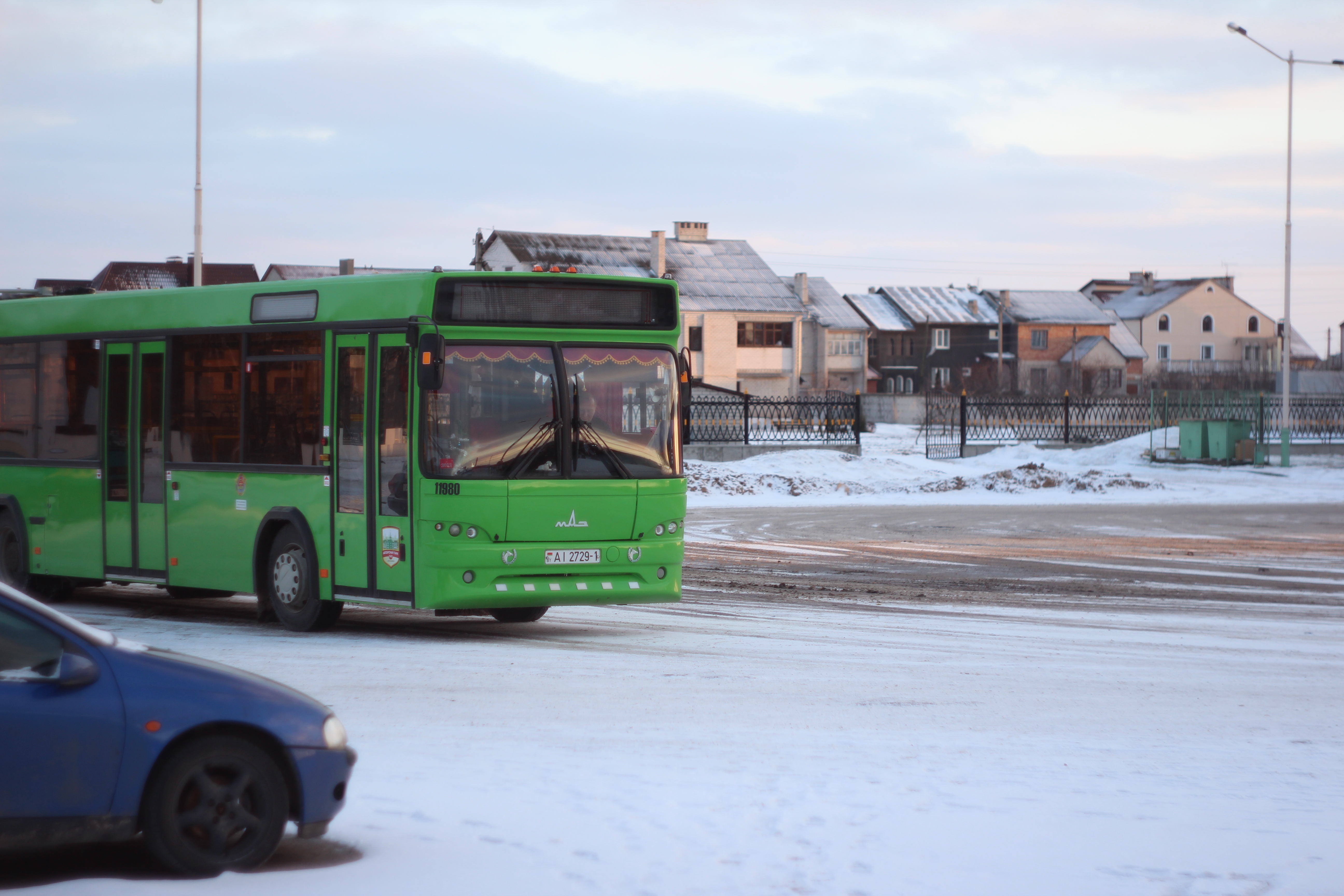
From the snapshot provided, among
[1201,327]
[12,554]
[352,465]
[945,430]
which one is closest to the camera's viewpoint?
[352,465]

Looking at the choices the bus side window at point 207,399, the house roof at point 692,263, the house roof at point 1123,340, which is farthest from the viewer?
the house roof at point 1123,340

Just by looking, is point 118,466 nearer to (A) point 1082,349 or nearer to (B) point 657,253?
(B) point 657,253

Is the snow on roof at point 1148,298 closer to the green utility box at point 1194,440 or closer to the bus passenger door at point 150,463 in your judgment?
the green utility box at point 1194,440

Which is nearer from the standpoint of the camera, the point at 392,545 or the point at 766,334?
the point at 392,545

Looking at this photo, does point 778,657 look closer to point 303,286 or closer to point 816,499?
point 303,286

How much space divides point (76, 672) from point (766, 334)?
7919 cm

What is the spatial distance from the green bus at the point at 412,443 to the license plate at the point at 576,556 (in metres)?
0.01

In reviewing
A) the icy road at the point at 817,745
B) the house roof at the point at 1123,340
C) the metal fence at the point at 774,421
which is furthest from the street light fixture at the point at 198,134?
the house roof at the point at 1123,340

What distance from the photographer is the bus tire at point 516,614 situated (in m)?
13.4

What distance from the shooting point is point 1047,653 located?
36.8 ft

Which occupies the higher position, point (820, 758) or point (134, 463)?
point (134, 463)

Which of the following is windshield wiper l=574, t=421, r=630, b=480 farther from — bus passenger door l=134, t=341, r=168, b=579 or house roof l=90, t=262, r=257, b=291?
house roof l=90, t=262, r=257, b=291

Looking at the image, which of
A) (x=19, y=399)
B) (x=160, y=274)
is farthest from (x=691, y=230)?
(x=19, y=399)

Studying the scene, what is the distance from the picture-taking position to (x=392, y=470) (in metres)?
11.6
